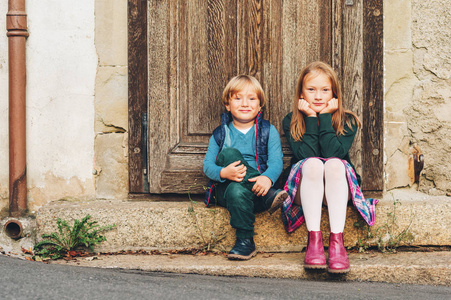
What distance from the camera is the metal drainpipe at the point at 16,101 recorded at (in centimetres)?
325

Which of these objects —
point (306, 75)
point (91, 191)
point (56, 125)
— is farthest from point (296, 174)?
point (56, 125)

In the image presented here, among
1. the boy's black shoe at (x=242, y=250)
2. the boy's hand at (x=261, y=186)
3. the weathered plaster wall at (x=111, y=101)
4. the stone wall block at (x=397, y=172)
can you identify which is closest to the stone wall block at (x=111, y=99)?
the weathered plaster wall at (x=111, y=101)

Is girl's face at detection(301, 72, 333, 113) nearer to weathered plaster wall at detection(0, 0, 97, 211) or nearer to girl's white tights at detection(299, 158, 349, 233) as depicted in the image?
girl's white tights at detection(299, 158, 349, 233)

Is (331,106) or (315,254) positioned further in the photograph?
(331,106)

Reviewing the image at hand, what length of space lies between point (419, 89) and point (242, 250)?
168 cm

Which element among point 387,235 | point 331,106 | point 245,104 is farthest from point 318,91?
point 387,235

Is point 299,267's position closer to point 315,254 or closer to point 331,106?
point 315,254

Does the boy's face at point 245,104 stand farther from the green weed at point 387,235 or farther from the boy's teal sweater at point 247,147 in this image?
the green weed at point 387,235

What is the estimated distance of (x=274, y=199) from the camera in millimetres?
2709

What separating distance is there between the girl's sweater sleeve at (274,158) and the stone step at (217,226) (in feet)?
0.88

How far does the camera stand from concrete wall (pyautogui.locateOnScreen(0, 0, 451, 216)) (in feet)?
10.7

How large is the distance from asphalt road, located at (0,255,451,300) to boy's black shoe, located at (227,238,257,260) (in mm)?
186

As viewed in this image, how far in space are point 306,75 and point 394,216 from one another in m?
1.05

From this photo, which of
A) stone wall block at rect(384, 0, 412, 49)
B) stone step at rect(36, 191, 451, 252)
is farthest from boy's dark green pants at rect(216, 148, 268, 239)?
stone wall block at rect(384, 0, 412, 49)
